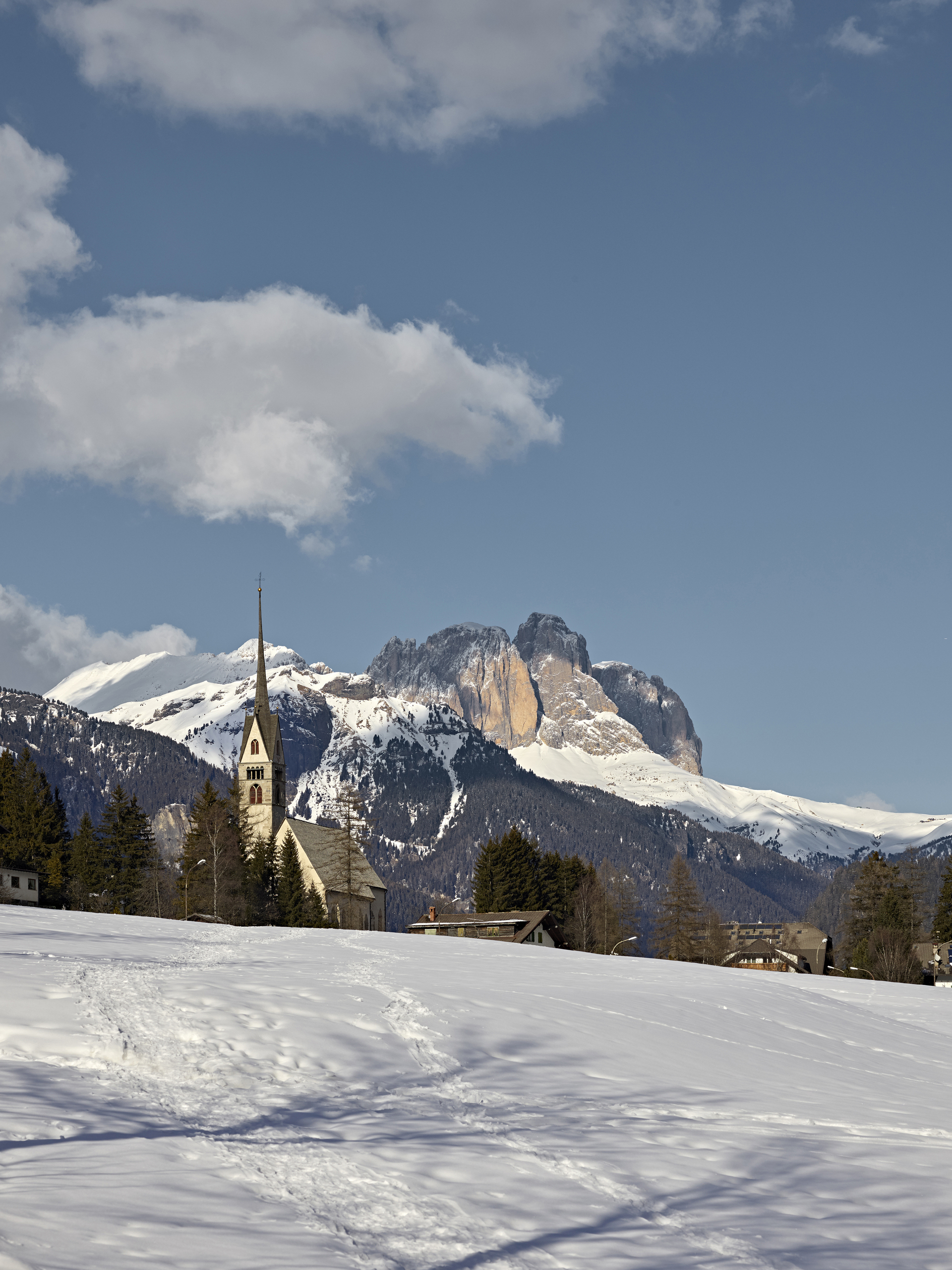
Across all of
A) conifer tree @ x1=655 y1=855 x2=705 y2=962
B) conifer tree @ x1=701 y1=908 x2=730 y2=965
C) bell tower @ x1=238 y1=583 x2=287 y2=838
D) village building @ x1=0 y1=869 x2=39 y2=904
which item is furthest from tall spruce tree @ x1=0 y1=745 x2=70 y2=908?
conifer tree @ x1=701 y1=908 x2=730 y2=965

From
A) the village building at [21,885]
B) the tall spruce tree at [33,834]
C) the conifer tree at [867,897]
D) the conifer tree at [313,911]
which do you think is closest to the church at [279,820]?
the conifer tree at [313,911]

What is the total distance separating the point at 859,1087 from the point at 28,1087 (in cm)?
1479

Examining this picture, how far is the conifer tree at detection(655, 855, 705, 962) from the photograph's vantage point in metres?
97.4

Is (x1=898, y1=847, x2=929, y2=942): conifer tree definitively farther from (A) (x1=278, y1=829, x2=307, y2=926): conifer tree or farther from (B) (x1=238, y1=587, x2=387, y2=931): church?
(A) (x1=278, y1=829, x2=307, y2=926): conifer tree

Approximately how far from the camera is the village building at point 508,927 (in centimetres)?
9256

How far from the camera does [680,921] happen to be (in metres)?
98.7

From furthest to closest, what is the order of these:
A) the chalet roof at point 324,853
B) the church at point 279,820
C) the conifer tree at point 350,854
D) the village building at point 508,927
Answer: the church at point 279,820 → the chalet roof at point 324,853 → the village building at point 508,927 → the conifer tree at point 350,854

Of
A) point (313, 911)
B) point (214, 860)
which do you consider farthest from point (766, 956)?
point (214, 860)

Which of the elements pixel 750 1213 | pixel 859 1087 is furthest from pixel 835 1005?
pixel 750 1213

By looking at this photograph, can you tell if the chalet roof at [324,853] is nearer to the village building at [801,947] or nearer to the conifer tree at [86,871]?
the conifer tree at [86,871]

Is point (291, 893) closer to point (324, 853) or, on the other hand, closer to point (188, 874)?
point (188, 874)

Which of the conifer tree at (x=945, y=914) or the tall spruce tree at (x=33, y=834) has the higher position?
the tall spruce tree at (x=33, y=834)

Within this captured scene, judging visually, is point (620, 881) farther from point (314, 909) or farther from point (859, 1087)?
point (859, 1087)

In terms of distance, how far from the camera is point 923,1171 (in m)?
15.6
